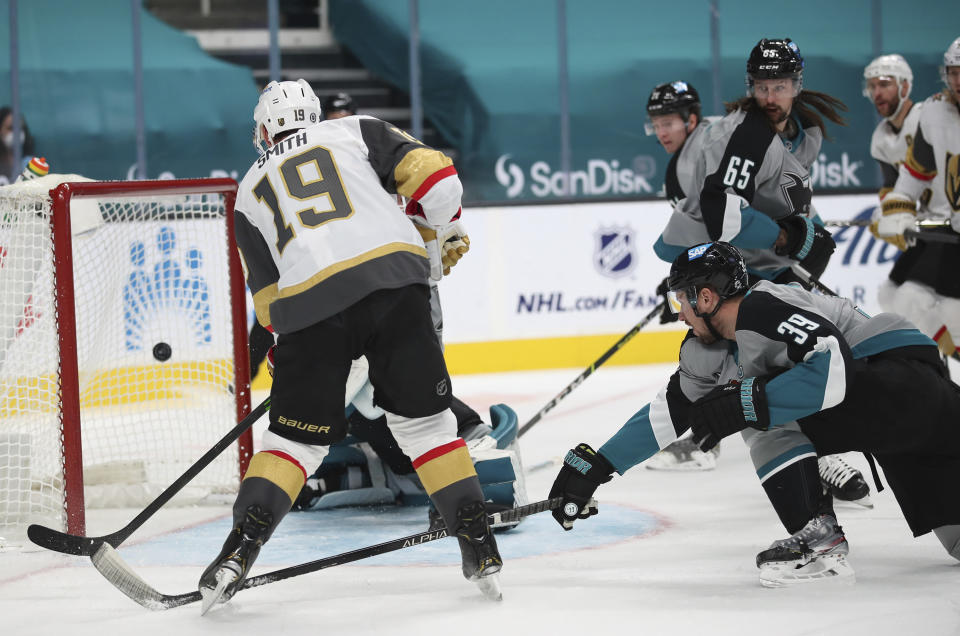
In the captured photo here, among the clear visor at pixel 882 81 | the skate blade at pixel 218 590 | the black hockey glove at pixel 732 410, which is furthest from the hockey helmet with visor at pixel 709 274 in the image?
the clear visor at pixel 882 81

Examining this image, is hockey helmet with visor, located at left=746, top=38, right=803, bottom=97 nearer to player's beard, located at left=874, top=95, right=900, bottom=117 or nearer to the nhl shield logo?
player's beard, located at left=874, top=95, right=900, bottom=117

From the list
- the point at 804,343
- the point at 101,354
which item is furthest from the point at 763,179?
the point at 101,354

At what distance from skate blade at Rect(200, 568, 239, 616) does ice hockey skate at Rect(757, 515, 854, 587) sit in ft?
3.37

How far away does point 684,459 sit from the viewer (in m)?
3.74

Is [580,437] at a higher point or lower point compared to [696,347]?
lower

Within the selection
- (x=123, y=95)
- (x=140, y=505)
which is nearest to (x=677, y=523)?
(x=140, y=505)

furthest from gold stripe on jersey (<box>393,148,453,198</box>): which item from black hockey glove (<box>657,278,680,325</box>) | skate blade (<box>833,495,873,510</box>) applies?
black hockey glove (<box>657,278,680,325</box>)

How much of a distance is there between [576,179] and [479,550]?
5.52m

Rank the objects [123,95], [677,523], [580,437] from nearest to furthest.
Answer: [677,523], [580,437], [123,95]

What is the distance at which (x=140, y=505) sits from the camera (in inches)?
131

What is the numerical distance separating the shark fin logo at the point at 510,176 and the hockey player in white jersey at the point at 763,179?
4.22 meters

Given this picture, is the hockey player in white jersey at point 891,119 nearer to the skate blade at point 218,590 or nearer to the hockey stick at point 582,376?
the hockey stick at point 582,376

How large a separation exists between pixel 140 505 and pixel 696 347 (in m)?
1.70

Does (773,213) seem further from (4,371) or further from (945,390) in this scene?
(4,371)
